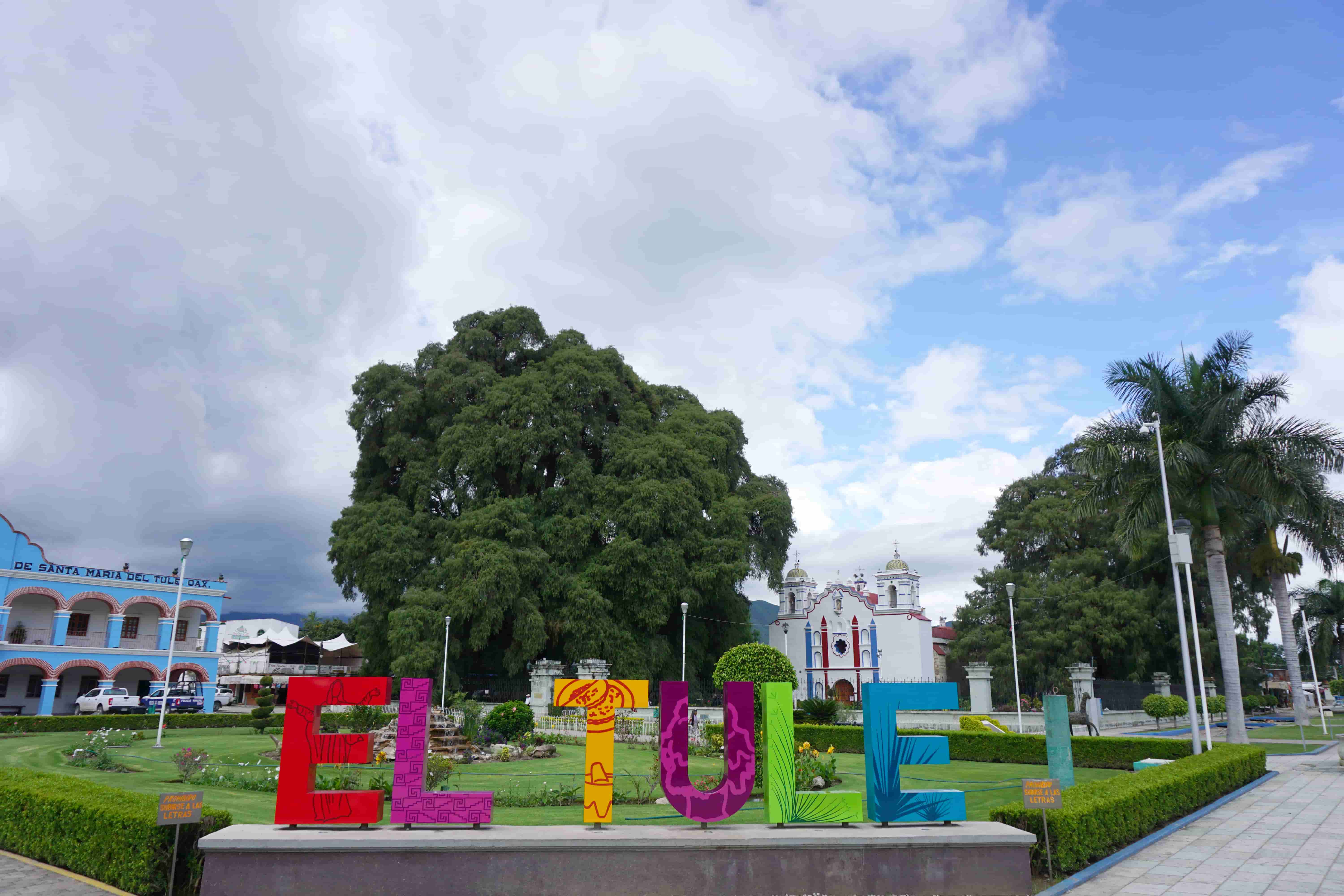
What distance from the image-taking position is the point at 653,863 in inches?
304

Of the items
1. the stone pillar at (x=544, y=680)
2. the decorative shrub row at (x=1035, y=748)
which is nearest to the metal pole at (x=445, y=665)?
the stone pillar at (x=544, y=680)

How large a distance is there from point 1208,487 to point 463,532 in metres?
25.5

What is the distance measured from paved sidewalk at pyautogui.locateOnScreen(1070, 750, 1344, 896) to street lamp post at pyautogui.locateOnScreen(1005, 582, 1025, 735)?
897cm

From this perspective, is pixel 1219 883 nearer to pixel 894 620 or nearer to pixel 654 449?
pixel 654 449

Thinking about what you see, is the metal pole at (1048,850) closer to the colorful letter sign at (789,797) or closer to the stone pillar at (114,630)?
the colorful letter sign at (789,797)

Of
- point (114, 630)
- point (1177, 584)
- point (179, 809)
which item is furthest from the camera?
point (114, 630)

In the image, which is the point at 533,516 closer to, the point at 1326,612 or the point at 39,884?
the point at 39,884

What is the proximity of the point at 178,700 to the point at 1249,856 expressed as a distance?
4117cm

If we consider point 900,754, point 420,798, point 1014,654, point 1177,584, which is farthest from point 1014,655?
point 420,798

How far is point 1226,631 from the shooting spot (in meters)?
20.6

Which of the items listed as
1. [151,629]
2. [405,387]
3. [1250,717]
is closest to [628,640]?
[405,387]

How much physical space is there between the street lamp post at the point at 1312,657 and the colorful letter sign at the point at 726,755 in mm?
30756

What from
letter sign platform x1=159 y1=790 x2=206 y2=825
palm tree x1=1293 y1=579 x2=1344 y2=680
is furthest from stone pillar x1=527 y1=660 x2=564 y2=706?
Result: palm tree x1=1293 y1=579 x2=1344 y2=680

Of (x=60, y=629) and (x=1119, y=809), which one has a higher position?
(x=60, y=629)
